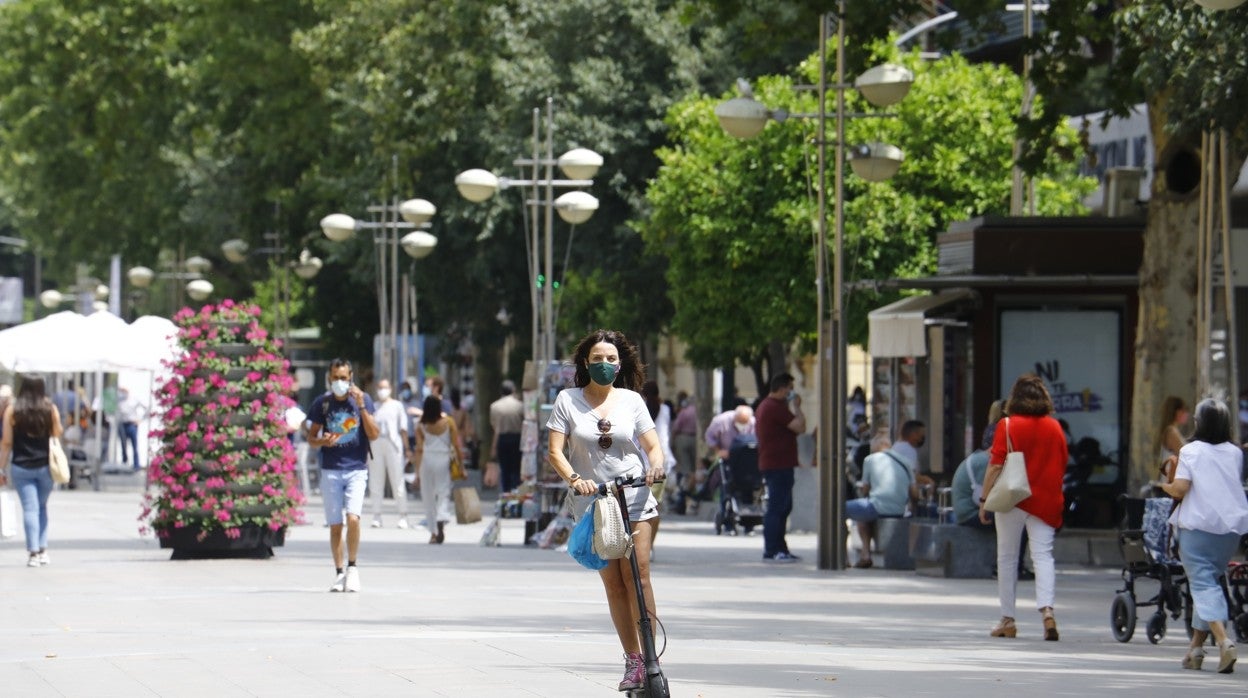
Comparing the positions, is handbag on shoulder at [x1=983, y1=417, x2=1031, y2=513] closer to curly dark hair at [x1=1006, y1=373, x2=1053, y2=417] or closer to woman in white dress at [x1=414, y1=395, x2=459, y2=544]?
curly dark hair at [x1=1006, y1=373, x2=1053, y2=417]

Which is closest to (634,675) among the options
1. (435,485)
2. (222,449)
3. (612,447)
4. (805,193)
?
(612,447)

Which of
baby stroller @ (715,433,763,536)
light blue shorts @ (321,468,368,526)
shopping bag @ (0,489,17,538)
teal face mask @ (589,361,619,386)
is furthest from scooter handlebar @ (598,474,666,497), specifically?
baby stroller @ (715,433,763,536)

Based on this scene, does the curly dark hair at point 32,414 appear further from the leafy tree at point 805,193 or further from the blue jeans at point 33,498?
the leafy tree at point 805,193

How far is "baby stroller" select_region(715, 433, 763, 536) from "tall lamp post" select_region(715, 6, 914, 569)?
18.0ft

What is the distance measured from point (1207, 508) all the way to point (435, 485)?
14371mm

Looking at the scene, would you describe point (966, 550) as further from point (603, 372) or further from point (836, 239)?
point (603, 372)

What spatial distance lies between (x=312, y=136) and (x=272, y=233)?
4033 mm

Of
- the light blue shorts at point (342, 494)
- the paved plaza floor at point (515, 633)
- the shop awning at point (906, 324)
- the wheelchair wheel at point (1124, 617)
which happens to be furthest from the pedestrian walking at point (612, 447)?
the shop awning at point (906, 324)

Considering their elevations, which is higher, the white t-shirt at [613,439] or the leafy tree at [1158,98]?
the leafy tree at [1158,98]

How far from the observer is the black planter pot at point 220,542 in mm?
22375

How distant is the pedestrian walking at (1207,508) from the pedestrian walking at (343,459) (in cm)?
661

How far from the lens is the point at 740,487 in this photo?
2900 cm

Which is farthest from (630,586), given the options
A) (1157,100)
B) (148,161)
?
(148,161)

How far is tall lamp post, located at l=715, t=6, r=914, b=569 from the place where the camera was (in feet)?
72.7
